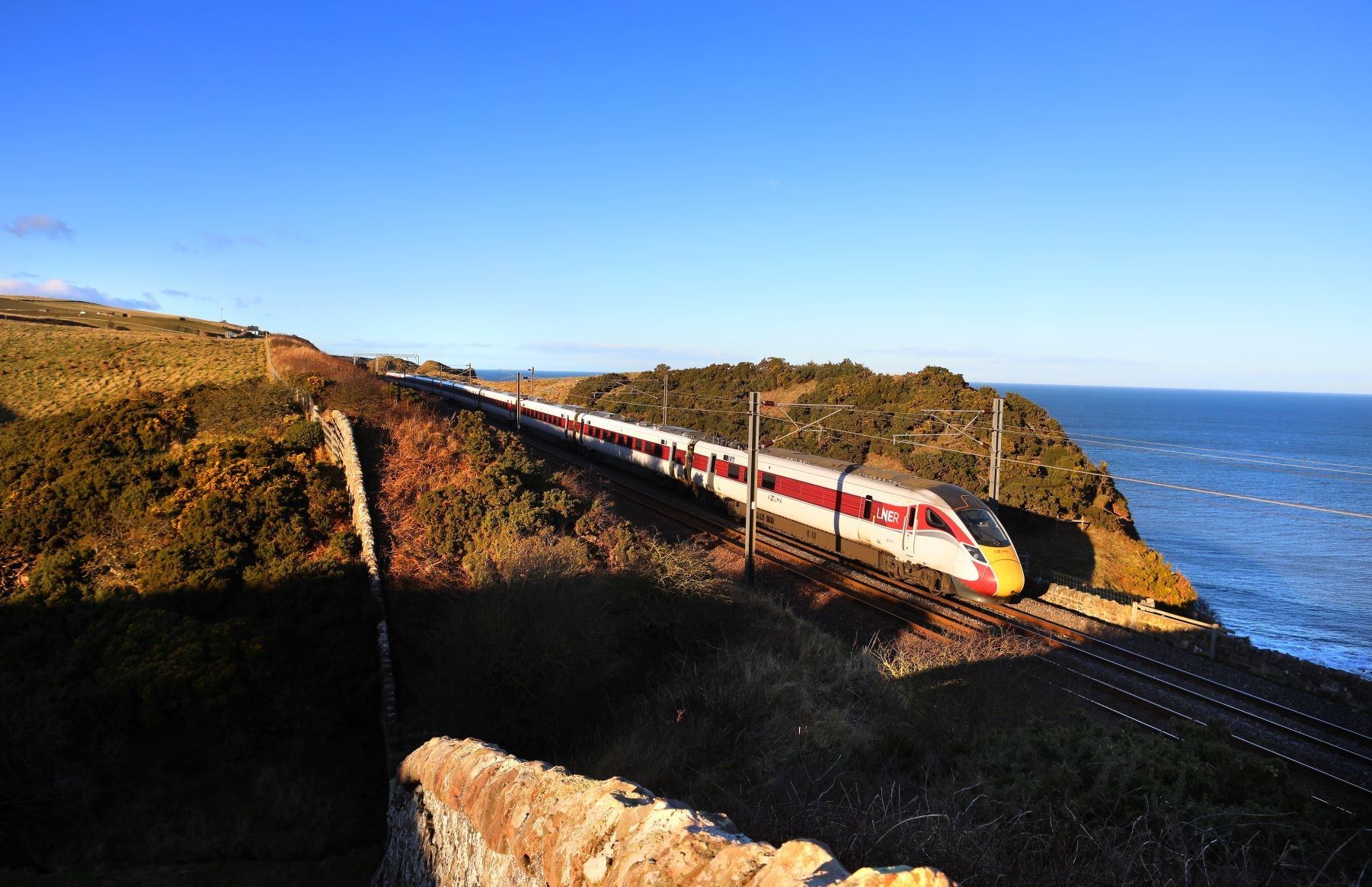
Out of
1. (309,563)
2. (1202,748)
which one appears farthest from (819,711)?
(309,563)

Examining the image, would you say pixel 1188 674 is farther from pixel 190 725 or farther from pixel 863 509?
pixel 190 725

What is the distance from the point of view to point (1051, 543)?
28.7 metres

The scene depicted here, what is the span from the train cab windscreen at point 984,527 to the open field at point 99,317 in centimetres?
5048

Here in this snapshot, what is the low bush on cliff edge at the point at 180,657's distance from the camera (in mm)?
8914

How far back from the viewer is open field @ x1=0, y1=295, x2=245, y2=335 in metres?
49.4

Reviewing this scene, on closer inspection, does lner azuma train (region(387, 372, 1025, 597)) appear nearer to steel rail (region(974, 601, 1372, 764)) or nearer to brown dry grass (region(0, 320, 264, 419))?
steel rail (region(974, 601, 1372, 764))

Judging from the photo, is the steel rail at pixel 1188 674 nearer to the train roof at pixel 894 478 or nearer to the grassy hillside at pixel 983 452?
the train roof at pixel 894 478

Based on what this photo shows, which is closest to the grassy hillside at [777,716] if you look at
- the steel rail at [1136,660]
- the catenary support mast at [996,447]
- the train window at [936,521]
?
the steel rail at [1136,660]

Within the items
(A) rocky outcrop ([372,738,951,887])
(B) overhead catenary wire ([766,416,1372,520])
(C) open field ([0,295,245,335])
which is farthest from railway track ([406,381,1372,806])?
(C) open field ([0,295,245,335])

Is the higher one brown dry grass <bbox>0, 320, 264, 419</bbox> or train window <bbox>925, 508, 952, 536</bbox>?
brown dry grass <bbox>0, 320, 264, 419</bbox>

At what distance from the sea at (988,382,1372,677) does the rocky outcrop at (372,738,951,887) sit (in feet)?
32.4

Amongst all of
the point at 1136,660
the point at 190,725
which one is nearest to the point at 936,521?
the point at 1136,660

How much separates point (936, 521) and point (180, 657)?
15.2 meters

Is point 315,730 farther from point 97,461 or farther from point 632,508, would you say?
point 632,508
